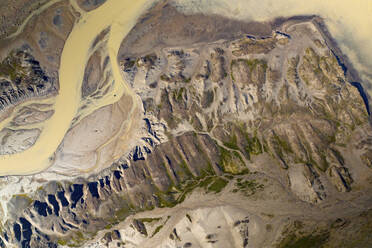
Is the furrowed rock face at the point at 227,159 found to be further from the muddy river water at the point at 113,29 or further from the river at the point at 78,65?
the muddy river water at the point at 113,29

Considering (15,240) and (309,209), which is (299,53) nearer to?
(309,209)

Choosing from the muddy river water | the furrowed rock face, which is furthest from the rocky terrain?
the furrowed rock face

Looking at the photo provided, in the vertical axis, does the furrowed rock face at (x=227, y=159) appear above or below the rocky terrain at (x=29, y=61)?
below

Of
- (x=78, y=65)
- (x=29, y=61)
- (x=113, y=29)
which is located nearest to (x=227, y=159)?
(x=113, y=29)

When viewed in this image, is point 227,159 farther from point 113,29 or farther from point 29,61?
point 29,61

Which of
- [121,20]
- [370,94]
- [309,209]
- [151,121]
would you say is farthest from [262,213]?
[121,20]

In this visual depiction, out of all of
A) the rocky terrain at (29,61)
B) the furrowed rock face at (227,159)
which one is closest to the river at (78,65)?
the rocky terrain at (29,61)
